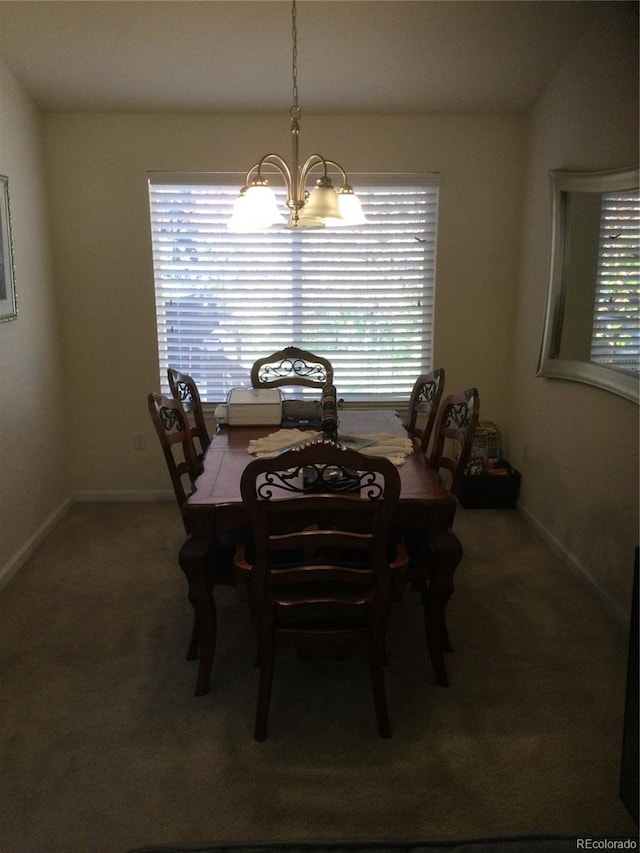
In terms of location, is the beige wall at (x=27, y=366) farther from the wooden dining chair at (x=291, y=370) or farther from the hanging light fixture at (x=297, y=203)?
the hanging light fixture at (x=297, y=203)

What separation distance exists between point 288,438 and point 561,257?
1.80 metres

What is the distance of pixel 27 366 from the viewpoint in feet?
12.1

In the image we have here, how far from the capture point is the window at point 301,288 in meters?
4.21

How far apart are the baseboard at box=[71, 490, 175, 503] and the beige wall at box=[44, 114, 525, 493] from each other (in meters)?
0.03

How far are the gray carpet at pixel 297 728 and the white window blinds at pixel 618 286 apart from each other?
1.15 m

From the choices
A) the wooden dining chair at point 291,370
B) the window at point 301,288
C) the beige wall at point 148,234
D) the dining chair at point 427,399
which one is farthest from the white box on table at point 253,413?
the beige wall at point 148,234

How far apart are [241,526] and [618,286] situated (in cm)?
200

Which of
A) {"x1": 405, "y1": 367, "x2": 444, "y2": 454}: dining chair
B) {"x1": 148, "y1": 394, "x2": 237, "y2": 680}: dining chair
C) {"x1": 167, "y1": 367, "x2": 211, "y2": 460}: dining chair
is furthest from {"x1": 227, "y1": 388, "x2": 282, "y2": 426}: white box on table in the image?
{"x1": 405, "y1": 367, "x2": 444, "y2": 454}: dining chair

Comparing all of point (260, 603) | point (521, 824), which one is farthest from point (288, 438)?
point (521, 824)

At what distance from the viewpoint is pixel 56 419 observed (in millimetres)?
4184

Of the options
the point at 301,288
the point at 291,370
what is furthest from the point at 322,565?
the point at 301,288

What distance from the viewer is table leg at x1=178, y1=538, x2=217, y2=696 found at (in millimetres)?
2307

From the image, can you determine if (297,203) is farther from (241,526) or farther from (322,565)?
(322,565)

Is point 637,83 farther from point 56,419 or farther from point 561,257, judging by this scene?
point 56,419
